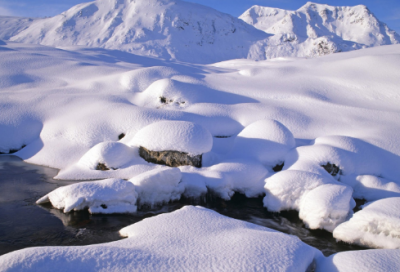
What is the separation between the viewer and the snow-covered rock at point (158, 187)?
7.34 meters

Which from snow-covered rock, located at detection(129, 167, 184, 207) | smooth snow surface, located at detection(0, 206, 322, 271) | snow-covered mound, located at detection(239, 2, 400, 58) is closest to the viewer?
smooth snow surface, located at detection(0, 206, 322, 271)

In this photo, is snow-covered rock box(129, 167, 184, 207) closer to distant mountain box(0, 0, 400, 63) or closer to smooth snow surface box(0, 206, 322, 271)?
smooth snow surface box(0, 206, 322, 271)

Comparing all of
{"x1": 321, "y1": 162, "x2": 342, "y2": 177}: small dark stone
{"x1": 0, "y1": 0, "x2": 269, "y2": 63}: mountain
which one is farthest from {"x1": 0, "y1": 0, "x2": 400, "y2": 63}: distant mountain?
{"x1": 321, "y1": 162, "x2": 342, "y2": 177}: small dark stone

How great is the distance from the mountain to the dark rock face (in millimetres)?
52542

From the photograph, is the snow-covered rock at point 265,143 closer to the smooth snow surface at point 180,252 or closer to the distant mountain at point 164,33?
the smooth snow surface at point 180,252

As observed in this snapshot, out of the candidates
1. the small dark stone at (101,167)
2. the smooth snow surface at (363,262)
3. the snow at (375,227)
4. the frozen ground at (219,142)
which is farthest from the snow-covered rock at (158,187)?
the smooth snow surface at (363,262)

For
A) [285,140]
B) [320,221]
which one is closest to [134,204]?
[320,221]

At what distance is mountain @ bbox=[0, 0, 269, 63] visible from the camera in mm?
60906

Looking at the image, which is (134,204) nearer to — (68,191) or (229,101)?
(68,191)

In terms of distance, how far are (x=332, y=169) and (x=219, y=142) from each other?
13.9ft

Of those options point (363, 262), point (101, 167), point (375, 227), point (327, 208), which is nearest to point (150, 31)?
point (101, 167)

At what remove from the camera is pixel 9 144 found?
38.0ft

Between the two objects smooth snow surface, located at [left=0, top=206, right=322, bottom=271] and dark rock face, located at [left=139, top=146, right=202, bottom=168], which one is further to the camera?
dark rock face, located at [left=139, top=146, right=202, bottom=168]

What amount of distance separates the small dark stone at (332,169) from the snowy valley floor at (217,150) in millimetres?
48
